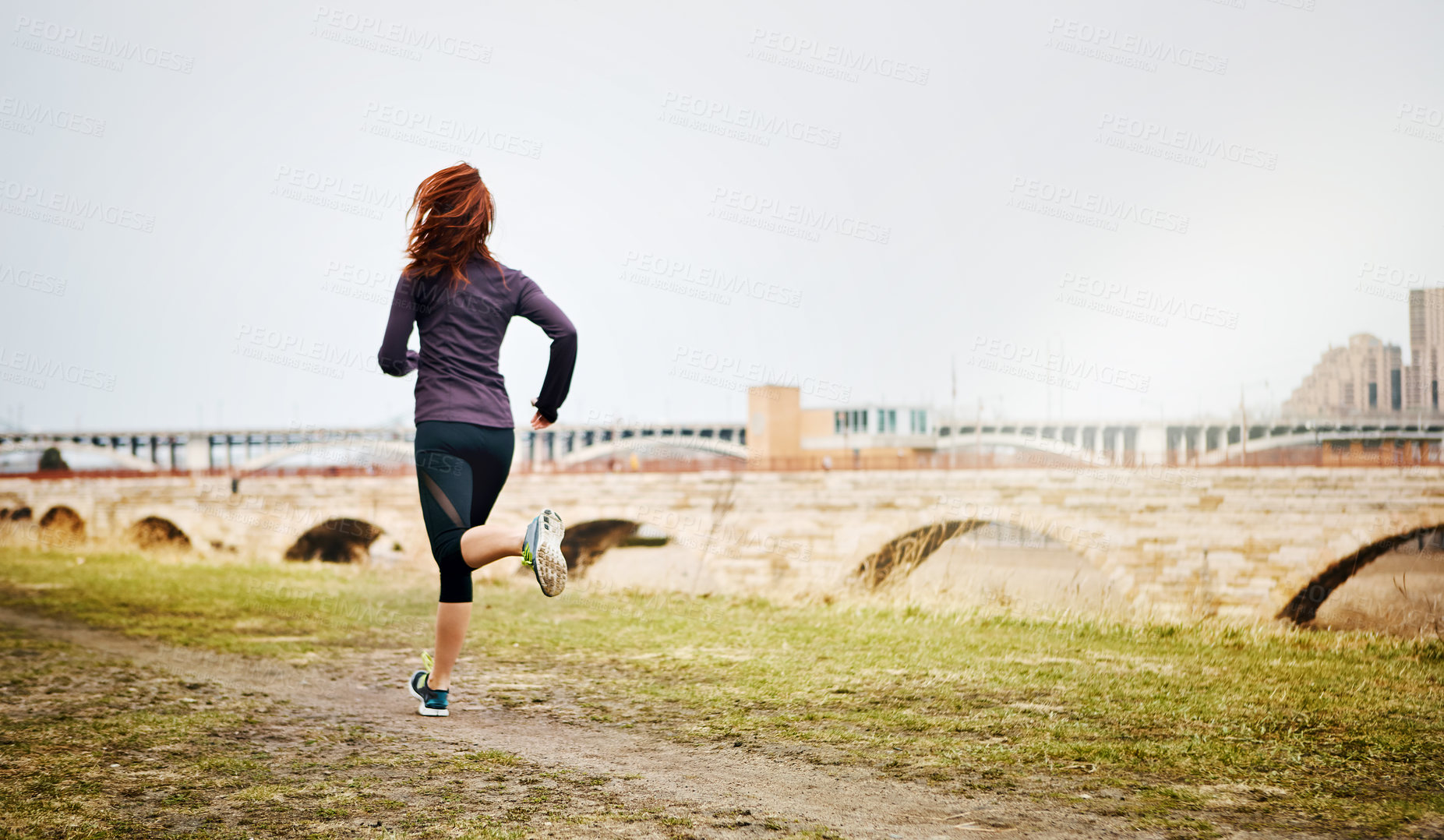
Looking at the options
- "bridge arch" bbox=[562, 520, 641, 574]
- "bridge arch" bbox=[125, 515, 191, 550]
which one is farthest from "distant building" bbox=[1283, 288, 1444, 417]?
"bridge arch" bbox=[125, 515, 191, 550]

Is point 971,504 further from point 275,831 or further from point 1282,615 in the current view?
point 275,831

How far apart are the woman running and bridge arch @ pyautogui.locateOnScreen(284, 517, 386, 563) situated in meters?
27.1

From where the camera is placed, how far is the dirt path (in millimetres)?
2289

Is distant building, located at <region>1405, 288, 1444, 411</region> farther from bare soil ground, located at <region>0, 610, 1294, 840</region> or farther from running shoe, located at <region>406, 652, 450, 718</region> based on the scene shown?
running shoe, located at <region>406, 652, 450, 718</region>

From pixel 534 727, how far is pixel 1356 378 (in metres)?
Result: 35.3

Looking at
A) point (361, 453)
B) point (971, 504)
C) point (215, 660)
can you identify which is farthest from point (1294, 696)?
point (361, 453)

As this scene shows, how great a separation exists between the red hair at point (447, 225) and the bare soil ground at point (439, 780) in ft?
5.52

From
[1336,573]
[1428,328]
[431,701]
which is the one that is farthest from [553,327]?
[1336,573]

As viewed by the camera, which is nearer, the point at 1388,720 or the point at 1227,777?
the point at 1227,777

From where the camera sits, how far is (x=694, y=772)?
279cm

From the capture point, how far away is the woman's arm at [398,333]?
3.40m

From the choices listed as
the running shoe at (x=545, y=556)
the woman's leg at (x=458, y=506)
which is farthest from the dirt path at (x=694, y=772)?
the running shoe at (x=545, y=556)

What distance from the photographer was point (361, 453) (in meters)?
42.9

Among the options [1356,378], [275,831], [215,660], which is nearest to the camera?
[275,831]
